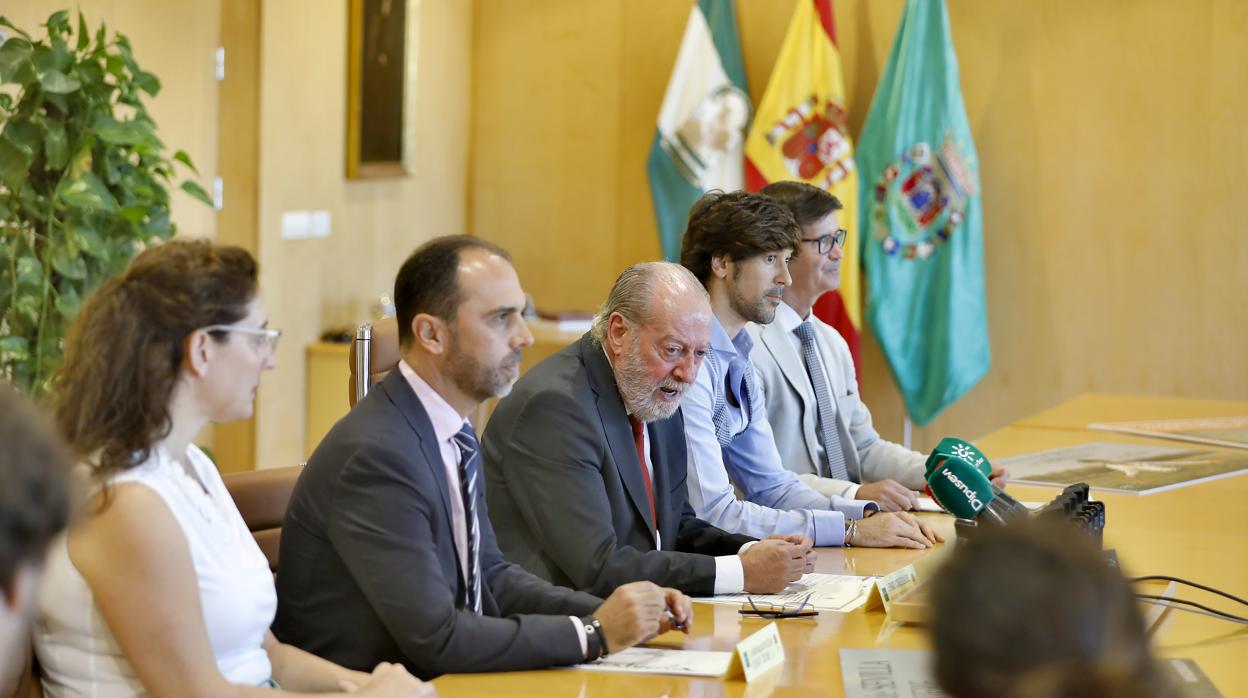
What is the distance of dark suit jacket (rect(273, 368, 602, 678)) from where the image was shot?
6.84ft

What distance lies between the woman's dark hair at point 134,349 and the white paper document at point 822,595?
1098mm

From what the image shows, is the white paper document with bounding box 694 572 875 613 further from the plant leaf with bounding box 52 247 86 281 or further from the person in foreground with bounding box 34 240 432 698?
the plant leaf with bounding box 52 247 86 281

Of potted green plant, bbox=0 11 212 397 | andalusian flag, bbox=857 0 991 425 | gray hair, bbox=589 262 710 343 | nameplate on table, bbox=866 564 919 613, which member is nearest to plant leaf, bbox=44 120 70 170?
potted green plant, bbox=0 11 212 397

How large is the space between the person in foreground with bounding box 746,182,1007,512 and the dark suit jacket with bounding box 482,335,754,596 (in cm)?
89

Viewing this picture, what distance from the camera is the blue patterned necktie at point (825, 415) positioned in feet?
12.6

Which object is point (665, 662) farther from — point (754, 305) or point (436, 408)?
point (754, 305)

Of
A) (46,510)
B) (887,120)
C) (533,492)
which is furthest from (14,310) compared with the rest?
(887,120)

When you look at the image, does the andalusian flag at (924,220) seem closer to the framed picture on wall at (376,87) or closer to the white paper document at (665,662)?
the framed picture on wall at (376,87)

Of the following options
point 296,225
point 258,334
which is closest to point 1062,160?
point 296,225

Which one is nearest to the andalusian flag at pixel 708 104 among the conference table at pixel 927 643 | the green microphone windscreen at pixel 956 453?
the conference table at pixel 927 643

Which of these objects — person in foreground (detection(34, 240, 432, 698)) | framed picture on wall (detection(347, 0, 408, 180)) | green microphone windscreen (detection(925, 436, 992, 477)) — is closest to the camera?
person in foreground (detection(34, 240, 432, 698))

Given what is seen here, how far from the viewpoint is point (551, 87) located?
7.28m

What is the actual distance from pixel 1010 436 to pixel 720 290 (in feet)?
5.14

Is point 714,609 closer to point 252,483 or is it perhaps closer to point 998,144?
point 252,483
